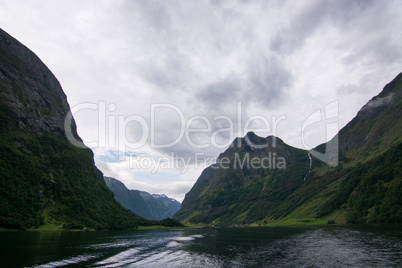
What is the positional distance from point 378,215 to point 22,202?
275 metres

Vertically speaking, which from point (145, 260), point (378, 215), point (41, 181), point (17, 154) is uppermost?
point (17, 154)

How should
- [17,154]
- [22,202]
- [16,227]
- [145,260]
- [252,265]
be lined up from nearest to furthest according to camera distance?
[252,265], [145,260], [16,227], [22,202], [17,154]

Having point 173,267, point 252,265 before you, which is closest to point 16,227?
point 173,267

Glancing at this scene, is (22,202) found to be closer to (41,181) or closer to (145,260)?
(41,181)

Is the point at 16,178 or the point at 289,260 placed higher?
the point at 16,178

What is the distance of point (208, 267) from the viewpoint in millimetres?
46625

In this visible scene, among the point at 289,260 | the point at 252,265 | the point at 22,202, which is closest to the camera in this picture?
the point at 252,265

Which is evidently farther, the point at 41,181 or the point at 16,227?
the point at 41,181

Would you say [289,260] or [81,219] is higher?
[289,260]

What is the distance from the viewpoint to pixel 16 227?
453 feet

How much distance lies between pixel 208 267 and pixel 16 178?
607ft

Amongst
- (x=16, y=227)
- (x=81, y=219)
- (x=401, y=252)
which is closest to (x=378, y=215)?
(x=401, y=252)

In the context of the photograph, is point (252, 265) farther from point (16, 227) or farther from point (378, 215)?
point (378, 215)

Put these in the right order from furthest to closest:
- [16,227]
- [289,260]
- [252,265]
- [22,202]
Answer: [22,202] → [16,227] → [289,260] → [252,265]
